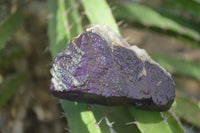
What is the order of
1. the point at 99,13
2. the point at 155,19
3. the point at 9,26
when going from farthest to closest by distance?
the point at 155,19
the point at 9,26
the point at 99,13

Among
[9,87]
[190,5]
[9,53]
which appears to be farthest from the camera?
[190,5]

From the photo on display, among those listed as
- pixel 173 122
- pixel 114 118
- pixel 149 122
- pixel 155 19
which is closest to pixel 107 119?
pixel 114 118

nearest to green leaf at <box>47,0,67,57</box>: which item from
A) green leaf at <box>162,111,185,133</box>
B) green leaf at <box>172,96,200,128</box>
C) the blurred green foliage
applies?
the blurred green foliage

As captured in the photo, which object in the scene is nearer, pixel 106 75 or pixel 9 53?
pixel 106 75

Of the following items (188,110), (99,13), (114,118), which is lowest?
(188,110)

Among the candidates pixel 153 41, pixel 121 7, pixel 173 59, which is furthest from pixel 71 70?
pixel 153 41

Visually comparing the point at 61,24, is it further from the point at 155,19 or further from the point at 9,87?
the point at 155,19

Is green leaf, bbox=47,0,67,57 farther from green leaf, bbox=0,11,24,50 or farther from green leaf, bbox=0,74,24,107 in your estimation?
green leaf, bbox=0,74,24,107

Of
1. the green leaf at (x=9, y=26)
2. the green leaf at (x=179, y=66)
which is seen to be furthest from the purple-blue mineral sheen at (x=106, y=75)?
the green leaf at (x=179, y=66)
